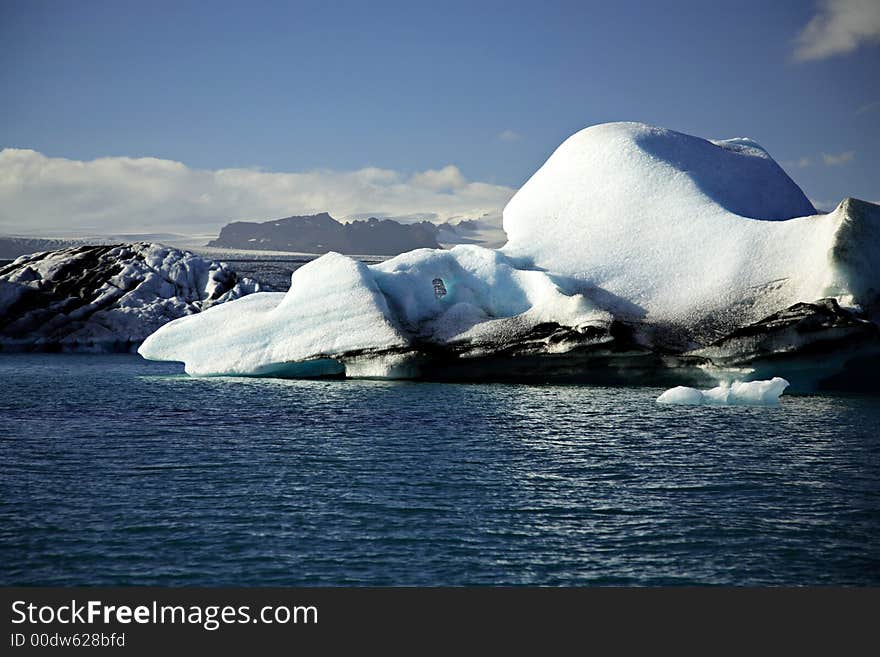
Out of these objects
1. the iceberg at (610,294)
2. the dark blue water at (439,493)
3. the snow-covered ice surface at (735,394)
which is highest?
the iceberg at (610,294)

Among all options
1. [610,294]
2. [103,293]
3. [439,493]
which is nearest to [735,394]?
[610,294]

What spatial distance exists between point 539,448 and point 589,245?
11792 mm

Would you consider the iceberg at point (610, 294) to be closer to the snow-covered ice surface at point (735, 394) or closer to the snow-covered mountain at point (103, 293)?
the snow-covered ice surface at point (735, 394)

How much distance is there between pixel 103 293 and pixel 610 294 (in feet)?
103

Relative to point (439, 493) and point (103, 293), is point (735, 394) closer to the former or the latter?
point (439, 493)

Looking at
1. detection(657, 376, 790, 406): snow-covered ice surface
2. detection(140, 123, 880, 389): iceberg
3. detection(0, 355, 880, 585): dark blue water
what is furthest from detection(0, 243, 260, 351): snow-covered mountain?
detection(657, 376, 790, 406): snow-covered ice surface

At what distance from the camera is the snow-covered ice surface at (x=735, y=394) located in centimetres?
2034

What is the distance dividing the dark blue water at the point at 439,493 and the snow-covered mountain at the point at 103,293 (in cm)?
2597

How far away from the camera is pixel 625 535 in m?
10.0

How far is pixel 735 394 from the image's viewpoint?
20656 millimetres

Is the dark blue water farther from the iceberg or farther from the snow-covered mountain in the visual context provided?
the snow-covered mountain

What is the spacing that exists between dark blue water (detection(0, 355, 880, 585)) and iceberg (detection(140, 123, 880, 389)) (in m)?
2.20

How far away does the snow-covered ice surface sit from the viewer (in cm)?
2034

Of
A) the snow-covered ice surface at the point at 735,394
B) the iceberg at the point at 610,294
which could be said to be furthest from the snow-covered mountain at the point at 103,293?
the snow-covered ice surface at the point at 735,394
